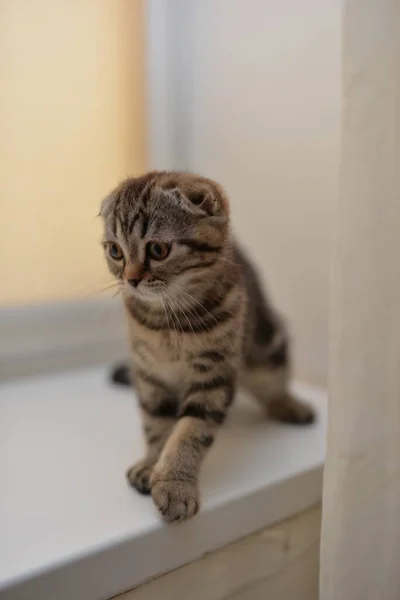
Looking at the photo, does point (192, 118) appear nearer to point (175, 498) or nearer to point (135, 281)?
point (135, 281)

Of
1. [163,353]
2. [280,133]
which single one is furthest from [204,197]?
[280,133]

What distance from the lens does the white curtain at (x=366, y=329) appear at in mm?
516

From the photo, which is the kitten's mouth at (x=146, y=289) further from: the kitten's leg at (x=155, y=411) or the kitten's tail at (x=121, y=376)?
the kitten's tail at (x=121, y=376)

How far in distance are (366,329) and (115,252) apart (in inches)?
12.4

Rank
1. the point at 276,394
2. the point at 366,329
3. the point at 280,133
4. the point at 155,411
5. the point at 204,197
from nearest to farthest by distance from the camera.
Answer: the point at 366,329, the point at 204,197, the point at 155,411, the point at 276,394, the point at 280,133

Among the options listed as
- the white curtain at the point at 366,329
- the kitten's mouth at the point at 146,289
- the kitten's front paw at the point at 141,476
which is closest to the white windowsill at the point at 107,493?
the kitten's front paw at the point at 141,476

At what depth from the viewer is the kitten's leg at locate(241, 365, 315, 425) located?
3.04 feet

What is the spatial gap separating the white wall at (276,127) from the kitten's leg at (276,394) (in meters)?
0.17

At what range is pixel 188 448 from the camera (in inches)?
26.5

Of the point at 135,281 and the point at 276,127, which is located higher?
the point at 276,127

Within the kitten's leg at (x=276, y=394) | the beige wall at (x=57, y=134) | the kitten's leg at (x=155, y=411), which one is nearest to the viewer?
the kitten's leg at (x=155, y=411)

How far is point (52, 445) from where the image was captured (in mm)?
824

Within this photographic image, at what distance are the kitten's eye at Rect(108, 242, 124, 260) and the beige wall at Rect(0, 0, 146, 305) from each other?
0.32 meters

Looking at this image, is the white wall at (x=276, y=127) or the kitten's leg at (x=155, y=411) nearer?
the kitten's leg at (x=155, y=411)
